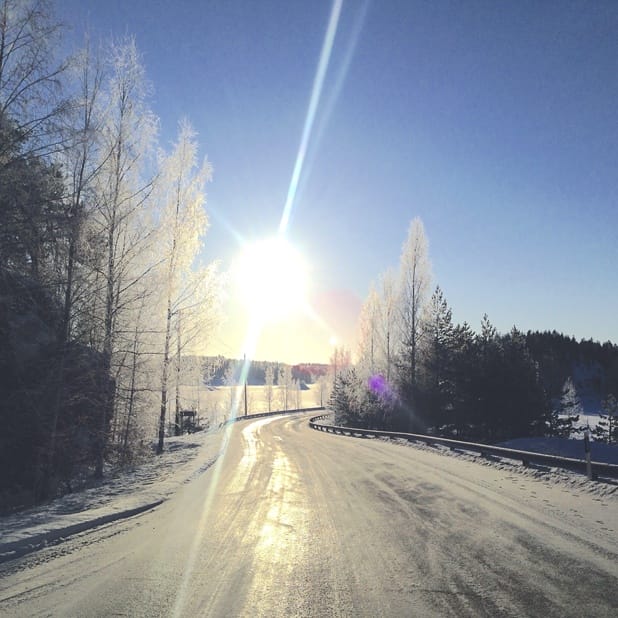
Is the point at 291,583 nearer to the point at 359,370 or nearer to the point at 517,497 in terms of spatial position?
the point at 517,497

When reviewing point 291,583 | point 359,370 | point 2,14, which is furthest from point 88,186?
point 359,370

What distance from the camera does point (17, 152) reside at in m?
8.89

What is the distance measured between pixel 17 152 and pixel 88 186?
9.36ft

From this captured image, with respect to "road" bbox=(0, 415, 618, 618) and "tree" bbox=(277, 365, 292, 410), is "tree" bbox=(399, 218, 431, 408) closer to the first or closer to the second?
"road" bbox=(0, 415, 618, 618)

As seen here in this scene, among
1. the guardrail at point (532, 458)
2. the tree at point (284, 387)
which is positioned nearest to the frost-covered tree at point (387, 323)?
the guardrail at point (532, 458)

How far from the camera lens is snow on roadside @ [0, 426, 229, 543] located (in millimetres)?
6562

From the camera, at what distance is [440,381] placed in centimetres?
3075

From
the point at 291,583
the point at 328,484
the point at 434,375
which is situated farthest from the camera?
the point at 434,375

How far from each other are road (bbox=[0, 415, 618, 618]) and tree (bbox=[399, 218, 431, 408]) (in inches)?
979

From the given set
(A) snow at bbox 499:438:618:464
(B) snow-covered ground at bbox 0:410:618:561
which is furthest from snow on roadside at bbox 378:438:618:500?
(A) snow at bbox 499:438:618:464

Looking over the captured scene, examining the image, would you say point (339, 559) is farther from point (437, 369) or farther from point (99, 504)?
point (437, 369)

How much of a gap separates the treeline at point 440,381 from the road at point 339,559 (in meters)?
18.0

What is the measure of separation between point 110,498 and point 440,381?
1013 inches

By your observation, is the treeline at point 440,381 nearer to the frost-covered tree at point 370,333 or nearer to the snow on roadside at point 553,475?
the frost-covered tree at point 370,333
